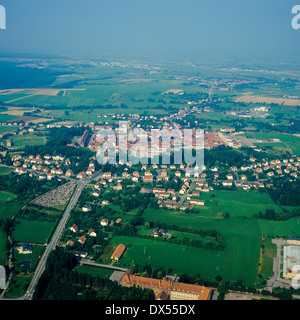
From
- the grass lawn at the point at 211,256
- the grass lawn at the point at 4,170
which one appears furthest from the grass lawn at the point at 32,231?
the grass lawn at the point at 4,170

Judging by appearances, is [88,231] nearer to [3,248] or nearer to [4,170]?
[3,248]

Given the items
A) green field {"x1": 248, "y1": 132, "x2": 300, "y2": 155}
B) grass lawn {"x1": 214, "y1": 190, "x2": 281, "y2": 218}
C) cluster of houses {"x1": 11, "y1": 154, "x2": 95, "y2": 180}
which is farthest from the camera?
green field {"x1": 248, "y1": 132, "x2": 300, "y2": 155}

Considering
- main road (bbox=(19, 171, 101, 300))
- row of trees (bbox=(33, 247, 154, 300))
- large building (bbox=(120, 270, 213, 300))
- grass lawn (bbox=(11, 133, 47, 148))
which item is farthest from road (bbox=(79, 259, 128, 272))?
grass lawn (bbox=(11, 133, 47, 148))

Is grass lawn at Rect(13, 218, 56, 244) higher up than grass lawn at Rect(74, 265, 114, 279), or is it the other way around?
grass lawn at Rect(13, 218, 56, 244)

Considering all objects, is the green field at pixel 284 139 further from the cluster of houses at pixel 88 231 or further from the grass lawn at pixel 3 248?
the grass lawn at pixel 3 248

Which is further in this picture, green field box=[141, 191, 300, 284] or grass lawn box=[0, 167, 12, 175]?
grass lawn box=[0, 167, 12, 175]

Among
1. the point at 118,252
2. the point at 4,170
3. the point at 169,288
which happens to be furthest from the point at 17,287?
the point at 4,170

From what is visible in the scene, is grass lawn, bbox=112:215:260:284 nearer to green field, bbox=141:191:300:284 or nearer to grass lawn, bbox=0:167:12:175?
green field, bbox=141:191:300:284
